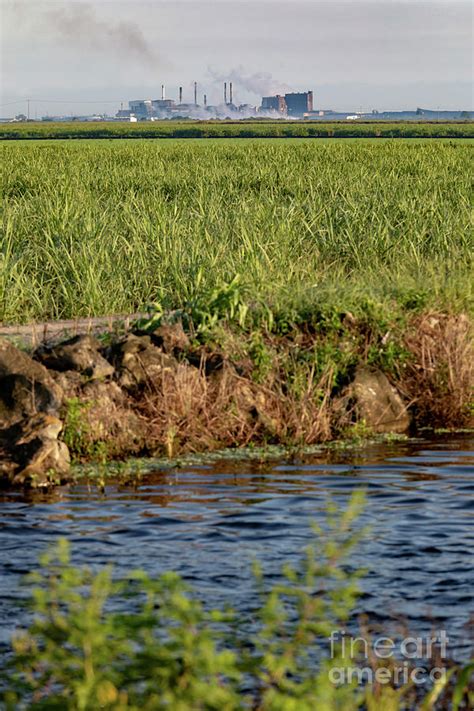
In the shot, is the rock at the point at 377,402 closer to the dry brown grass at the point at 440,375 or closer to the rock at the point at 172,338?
the dry brown grass at the point at 440,375

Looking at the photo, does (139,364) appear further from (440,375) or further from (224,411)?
(440,375)

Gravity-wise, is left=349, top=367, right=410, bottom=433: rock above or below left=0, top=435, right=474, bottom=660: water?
above

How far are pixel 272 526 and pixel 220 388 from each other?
2.50 metres

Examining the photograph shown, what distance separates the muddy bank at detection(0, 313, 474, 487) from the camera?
31.4 feet

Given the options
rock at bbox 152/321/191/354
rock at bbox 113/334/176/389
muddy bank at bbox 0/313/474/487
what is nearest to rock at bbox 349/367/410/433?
muddy bank at bbox 0/313/474/487

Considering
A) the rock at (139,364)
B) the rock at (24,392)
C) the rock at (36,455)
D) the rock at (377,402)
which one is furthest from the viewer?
the rock at (377,402)

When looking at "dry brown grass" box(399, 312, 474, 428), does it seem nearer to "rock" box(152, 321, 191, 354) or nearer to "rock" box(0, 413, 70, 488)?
"rock" box(152, 321, 191, 354)

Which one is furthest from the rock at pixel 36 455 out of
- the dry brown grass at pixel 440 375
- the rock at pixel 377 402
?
the dry brown grass at pixel 440 375

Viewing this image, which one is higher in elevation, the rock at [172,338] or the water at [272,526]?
the rock at [172,338]

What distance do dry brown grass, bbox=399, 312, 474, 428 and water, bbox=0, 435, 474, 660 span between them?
870 mm

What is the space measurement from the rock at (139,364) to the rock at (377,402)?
167 cm

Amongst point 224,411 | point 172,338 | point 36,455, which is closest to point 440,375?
point 224,411

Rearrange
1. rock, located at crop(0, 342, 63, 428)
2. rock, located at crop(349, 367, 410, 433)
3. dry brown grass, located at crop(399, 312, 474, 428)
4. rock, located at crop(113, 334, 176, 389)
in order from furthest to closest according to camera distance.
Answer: dry brown grass, located at crop(399, 312, 474, 428), rock, located at crop(349, 367, 410, 433), rock, located at crop(113, 334, 176, 389), rock, located at crop(0, 342, 63, 428)

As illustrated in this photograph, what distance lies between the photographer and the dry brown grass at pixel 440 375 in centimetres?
1082
